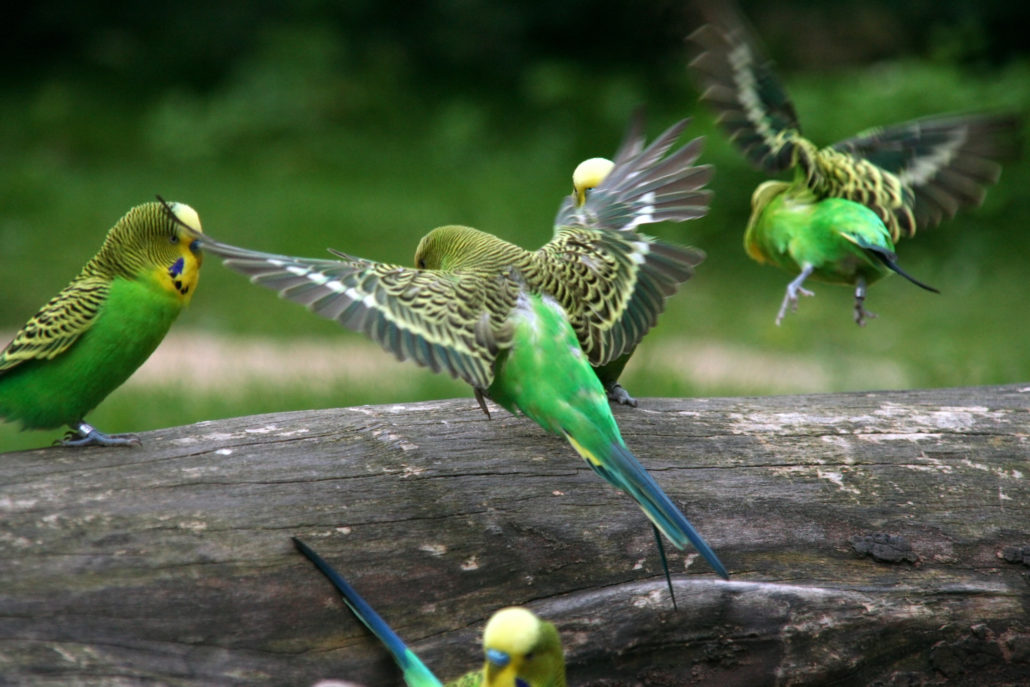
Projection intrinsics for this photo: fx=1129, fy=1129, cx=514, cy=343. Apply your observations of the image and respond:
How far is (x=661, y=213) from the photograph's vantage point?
10.1 ft

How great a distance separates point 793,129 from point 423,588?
75.9 inches

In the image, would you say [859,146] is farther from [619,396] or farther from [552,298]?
[552,298]

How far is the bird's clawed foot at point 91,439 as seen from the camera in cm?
265

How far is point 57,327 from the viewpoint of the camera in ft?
8.65

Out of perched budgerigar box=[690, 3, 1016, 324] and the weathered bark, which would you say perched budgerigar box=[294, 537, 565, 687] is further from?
perched budgerigar box=[690, 3, 1016, 324]

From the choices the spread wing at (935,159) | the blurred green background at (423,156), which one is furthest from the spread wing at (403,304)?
the blurred green background at (423,156)

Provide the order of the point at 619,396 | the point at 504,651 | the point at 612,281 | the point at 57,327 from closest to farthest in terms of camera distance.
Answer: the point at 504,651, the point at 57,327, the point at 612,281, the point at 619,396

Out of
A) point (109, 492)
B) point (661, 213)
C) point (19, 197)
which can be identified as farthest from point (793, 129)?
point (19, 197)

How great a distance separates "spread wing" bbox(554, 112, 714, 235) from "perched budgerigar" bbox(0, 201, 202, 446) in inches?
44.2

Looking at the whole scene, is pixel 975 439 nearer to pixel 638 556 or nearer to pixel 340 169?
pixel 638 556

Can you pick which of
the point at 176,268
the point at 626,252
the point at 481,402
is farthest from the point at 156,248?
the point at 626,252

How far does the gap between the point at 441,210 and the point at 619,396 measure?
8005 mm

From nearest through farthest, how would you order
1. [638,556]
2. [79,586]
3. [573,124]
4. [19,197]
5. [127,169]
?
[79,586] < [638,556] < [19,197] < [127,169] < [573,124]

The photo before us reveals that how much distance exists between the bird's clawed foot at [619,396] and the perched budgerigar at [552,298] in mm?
290
